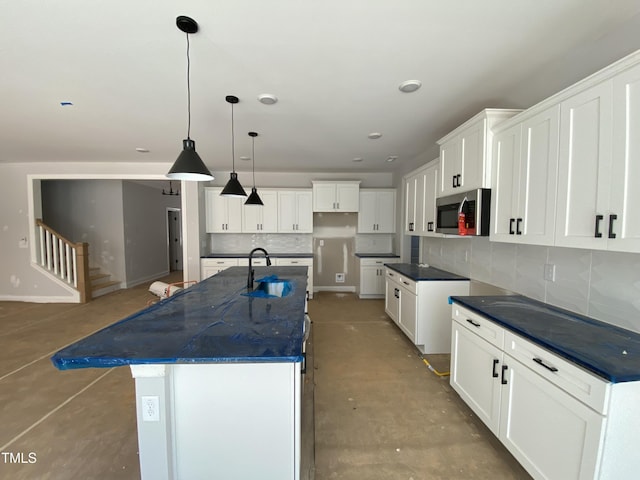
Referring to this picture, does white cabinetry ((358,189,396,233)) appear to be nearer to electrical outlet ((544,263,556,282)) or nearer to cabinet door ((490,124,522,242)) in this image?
cabinet door ((490,124,522,242))

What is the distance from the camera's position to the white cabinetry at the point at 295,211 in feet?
17.3

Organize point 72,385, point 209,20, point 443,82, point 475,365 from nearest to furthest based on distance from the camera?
point 209,20
point 475,365
point 443,82
point 72,385

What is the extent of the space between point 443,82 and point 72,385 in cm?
423

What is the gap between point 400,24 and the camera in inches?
59.6

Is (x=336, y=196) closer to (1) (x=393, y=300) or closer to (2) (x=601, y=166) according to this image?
(1) (x=393, y=300)

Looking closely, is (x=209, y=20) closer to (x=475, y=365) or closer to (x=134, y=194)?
(x=475, y=365)

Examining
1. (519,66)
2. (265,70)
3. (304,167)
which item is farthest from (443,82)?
(304,167)

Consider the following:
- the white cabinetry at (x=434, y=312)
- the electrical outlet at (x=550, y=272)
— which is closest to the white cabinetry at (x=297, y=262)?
the white cabinetry at (x=434, y=312)

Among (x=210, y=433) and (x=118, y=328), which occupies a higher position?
(x=118, y=328)

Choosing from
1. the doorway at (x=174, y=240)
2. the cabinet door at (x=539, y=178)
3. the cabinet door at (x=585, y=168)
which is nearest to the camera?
the cabinet door at (x=585, y=168)

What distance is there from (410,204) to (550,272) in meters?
2.15

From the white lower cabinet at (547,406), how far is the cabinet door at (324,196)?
140 inches

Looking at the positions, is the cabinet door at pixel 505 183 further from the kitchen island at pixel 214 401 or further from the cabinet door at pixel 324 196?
the cabinet door at pixel 324 196

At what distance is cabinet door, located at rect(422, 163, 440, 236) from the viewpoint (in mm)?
3176
